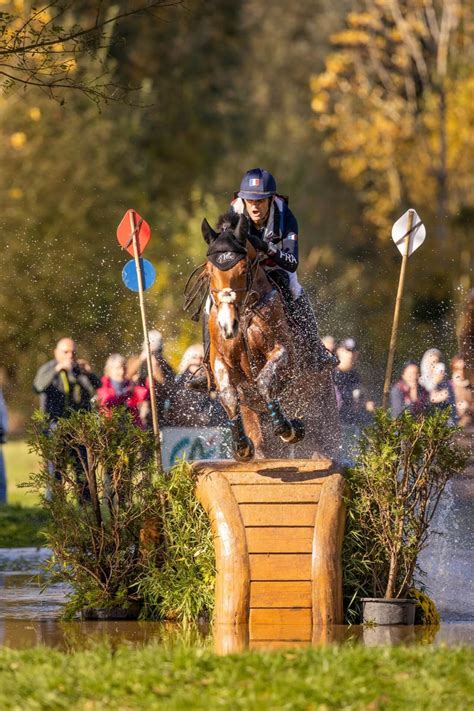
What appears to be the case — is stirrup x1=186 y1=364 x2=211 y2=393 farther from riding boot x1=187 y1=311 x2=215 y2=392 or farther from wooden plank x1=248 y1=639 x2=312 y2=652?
wooden plank x1=248 y1=639 x2=312 y2=652

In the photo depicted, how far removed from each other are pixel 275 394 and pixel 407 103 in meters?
37.6

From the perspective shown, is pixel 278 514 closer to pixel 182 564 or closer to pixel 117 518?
pixel 182 564

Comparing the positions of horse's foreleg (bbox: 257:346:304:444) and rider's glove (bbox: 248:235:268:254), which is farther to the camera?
rider's glove (bbox: 248:235:268:254)

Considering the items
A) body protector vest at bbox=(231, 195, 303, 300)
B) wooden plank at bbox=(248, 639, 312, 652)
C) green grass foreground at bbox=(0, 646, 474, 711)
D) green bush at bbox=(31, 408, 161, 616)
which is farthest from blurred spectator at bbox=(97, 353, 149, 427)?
green grass foreground at bbox=(0, 646, 474, 711)

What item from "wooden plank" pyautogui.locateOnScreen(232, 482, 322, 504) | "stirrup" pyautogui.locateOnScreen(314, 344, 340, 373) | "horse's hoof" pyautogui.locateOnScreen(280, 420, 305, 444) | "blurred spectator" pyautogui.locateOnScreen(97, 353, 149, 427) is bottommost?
"wooden plank" pyautogui.locateOnScreen(232, 482, 322, 504)

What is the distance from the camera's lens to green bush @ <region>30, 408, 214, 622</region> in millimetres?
10914

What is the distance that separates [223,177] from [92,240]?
29.0 feet

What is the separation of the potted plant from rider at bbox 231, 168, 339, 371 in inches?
56.0

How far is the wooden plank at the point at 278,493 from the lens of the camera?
34.8 ft

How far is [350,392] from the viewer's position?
17172 mm

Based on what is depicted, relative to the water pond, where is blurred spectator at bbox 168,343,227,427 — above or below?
above

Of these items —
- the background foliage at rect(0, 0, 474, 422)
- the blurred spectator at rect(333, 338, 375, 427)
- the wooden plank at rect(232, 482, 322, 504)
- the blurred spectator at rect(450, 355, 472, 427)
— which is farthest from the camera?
the background foliage at rect(0, 0, 474, 422)

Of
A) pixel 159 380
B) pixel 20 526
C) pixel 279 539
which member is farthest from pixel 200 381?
pixel 20 526

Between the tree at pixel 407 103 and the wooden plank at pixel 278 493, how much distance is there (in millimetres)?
33037
